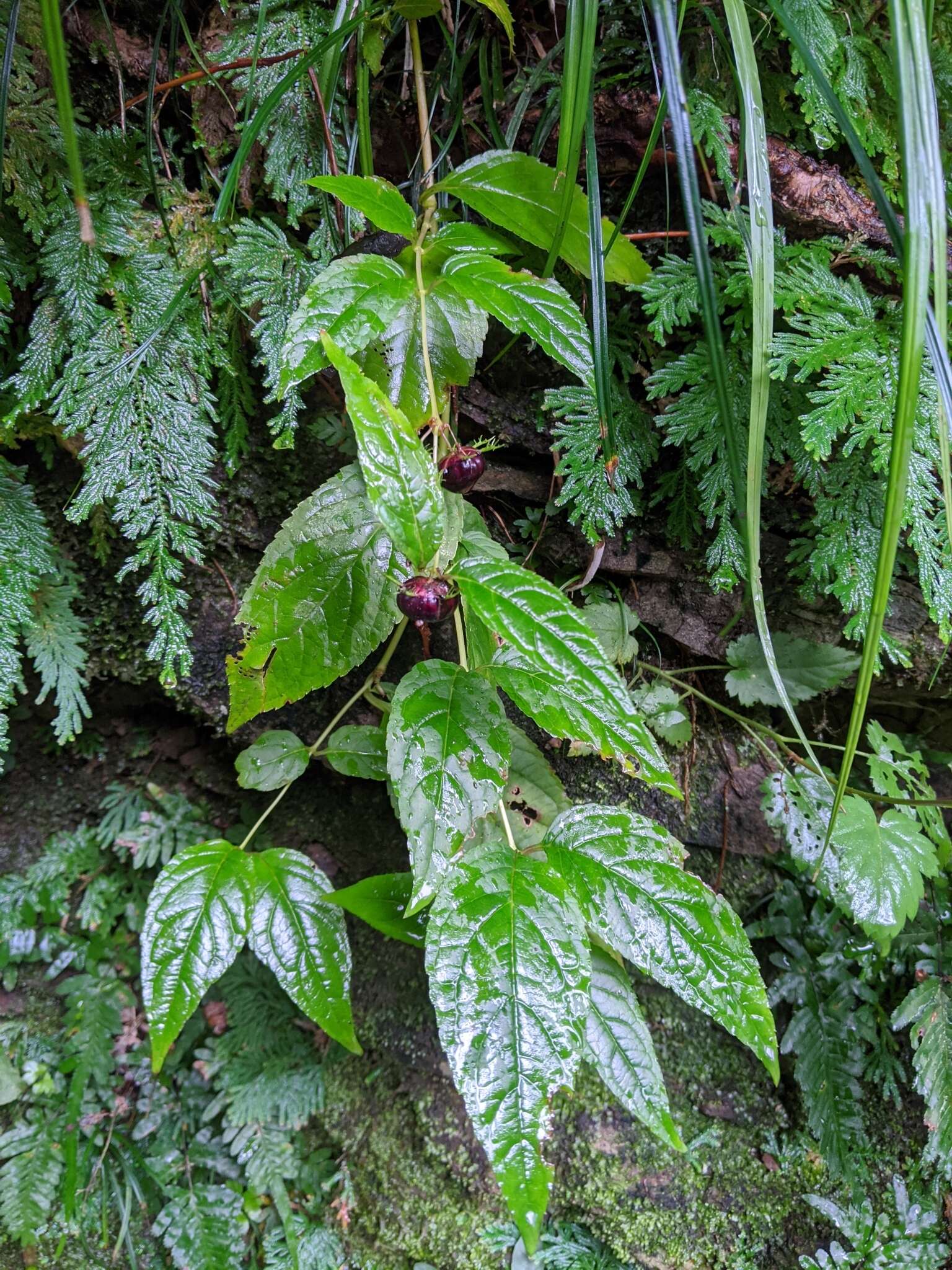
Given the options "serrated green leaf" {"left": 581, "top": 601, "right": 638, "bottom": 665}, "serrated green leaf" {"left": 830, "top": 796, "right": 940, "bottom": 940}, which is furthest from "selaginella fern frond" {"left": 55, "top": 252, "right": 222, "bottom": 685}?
"serrated green leaf" {"left": 830, "top": 796, "right": 940, "bottom": 940}

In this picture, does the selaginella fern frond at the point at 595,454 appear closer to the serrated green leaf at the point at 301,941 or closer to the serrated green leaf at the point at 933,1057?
the serrated green leaf at the point at 301,941

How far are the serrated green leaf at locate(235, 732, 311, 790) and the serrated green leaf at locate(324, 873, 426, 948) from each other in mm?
240

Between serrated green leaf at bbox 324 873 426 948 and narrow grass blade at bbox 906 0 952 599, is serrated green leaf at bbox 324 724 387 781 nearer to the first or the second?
serrated green leaf at bbox 324 873 426 948

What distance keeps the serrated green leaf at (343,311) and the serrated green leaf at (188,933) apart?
2.03 feet

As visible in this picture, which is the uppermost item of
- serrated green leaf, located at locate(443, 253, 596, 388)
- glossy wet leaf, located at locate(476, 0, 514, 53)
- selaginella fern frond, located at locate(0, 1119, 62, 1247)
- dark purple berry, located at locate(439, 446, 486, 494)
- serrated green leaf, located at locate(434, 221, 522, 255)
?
glossy wet leaf, located at locate(476, 0, 514, 53)

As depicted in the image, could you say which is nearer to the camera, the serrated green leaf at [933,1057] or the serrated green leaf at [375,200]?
the serrated green leaf at [375,200]

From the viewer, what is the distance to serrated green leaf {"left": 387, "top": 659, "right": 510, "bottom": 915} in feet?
2.27

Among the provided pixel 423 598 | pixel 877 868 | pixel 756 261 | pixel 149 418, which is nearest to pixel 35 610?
pixel 149 418

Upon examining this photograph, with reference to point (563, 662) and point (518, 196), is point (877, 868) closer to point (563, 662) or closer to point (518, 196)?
point (563, 662)

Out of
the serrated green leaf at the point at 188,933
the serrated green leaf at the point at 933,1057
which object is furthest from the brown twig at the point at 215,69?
the serrated green leaf at the point at 933,1057

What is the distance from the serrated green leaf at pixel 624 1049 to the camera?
754 mm

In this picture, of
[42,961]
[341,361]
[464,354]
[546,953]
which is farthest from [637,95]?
[42,961]

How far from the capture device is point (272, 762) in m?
1.09

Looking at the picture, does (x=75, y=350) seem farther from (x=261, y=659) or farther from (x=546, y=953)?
(x=546, y=953)
